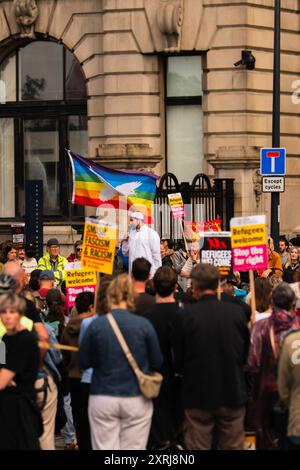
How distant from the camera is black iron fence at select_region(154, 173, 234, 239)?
29.5 meters

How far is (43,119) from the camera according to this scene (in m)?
33.8

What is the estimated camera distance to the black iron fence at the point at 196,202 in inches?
1161

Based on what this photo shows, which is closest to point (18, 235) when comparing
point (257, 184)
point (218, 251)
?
point (257, 184)

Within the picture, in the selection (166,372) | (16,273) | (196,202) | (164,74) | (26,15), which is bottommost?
(166,372)

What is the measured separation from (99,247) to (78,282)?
1.98 meters

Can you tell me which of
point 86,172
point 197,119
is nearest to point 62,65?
point 197,119

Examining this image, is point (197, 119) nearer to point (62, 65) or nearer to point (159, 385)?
point (62, 65)

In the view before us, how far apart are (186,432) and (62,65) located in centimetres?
2204

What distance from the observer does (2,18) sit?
109ft

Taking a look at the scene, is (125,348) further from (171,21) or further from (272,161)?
(171,21)

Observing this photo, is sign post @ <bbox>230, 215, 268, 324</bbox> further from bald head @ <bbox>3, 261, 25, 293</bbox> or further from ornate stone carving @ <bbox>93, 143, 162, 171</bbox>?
ornate stone carving @ <bbox>93, 143, 162, 171</bbox>

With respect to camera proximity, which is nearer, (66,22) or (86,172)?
(86,172)

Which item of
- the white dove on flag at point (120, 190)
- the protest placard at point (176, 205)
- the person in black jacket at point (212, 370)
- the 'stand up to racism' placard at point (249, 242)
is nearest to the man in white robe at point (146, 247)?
the protest placard at point (176, 205)

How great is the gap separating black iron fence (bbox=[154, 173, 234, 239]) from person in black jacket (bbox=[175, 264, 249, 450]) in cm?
1664
